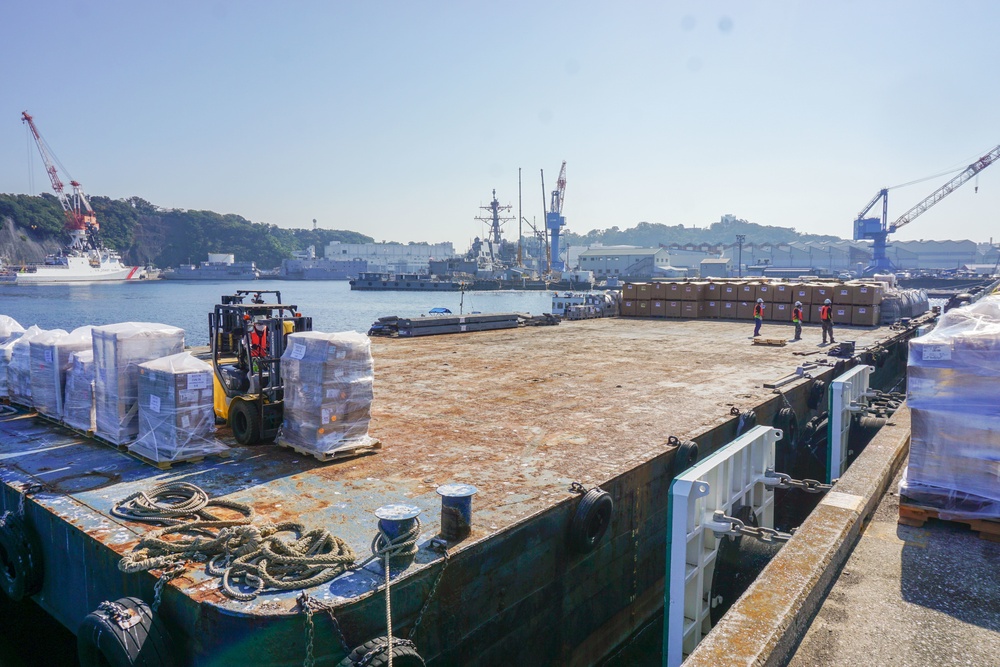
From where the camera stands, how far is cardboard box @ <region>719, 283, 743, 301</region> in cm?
2536

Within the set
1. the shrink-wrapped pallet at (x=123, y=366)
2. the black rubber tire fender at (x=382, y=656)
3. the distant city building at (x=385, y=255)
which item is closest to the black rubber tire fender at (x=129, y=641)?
the black rubber tire fender at (x=382, y=656)

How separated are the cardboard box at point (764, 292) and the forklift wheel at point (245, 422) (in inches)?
879

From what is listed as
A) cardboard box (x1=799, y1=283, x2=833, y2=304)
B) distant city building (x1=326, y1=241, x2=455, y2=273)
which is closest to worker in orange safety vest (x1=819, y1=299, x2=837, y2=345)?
cardboard box (x1=799, y1=283, x2=833, y2=304)

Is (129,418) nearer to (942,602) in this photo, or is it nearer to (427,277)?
(942,602)

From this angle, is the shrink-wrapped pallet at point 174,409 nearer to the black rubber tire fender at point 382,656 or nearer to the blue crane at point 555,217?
the black rubber tire fender at point 382,656

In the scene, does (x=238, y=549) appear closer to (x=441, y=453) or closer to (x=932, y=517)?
(x=441, y=453)

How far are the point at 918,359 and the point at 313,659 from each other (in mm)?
5249

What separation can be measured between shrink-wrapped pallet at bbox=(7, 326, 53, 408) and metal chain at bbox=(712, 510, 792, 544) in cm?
905

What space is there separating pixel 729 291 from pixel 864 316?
5024mm

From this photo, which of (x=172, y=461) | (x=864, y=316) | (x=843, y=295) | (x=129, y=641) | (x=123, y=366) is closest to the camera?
(x=129, y=641)

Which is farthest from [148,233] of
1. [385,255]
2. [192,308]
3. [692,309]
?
[692,309]

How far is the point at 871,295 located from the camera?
22.3 metres

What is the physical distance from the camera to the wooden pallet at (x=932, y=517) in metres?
4.94

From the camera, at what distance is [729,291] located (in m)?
25.5
